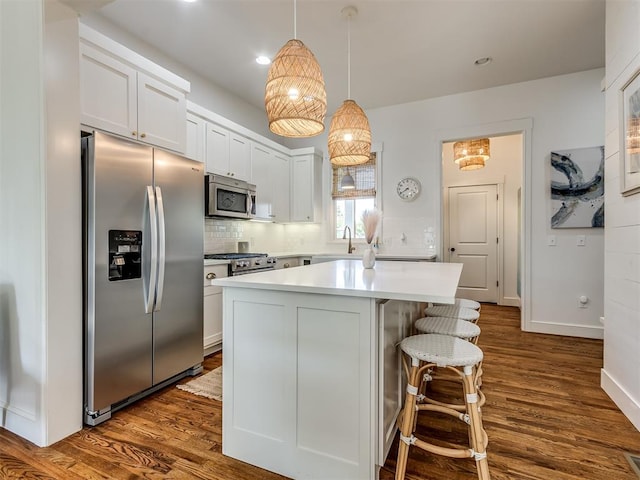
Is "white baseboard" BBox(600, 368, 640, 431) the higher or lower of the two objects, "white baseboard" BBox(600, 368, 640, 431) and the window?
the lower

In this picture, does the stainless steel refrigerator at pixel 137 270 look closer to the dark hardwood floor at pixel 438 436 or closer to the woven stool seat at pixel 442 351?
the dark hardwood floor at pixel 438 436

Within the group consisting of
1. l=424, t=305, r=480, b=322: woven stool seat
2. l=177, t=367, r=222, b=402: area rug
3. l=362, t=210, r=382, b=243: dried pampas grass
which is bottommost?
l=177, t=367, r=222, b=402: area rug

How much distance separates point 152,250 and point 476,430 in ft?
6.91

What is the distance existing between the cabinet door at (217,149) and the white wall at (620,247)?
3.40 metres

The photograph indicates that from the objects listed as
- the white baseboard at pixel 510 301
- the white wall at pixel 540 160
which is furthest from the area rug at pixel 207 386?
the white baseboard at pixel 510 301

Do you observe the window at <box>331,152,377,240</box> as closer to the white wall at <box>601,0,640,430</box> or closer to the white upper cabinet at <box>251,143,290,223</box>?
the white upper cabinet at <box>251,143,290,223</box>

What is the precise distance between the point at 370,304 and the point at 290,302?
1.27 feet

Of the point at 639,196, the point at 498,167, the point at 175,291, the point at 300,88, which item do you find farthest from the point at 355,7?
the point at 498,167

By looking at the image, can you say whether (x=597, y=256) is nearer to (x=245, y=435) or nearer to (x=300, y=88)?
(x=300, y=88)

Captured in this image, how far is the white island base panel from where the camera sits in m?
1.42

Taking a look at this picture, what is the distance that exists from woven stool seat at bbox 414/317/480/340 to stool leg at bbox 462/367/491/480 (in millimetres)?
387

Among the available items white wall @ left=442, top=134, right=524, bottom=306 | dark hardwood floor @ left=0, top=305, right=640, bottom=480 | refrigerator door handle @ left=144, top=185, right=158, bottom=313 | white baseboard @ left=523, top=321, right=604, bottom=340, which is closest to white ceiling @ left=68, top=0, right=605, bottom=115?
refrigerator door handle @ left=144, top=185, right=158, bottom=313

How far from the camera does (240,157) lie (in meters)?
3.94

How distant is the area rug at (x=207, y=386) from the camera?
2.38m
